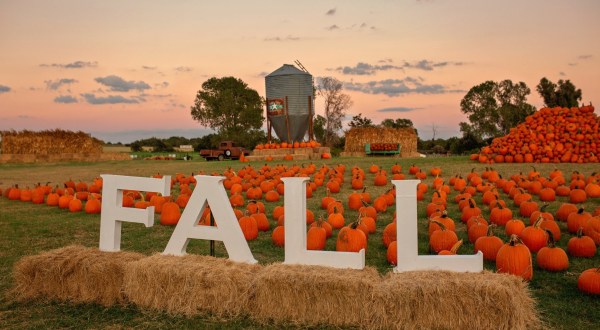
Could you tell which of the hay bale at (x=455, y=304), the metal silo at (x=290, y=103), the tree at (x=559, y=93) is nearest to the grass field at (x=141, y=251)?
the hay bale at (x=455, y=304)

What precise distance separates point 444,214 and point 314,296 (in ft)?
9.44

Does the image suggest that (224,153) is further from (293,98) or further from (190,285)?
(190,285)

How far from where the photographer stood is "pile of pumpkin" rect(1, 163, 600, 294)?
5742 mm

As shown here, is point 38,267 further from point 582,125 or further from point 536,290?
point 582,125

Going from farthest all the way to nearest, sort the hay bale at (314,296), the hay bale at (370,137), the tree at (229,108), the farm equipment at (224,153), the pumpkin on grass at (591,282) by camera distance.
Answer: the tree at (229,108), the farm equipment at (224,153), the hay bale at (370,137), the pumpkin on grass at (591,282), the hay bale at (314,296)

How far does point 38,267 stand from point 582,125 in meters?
18.2

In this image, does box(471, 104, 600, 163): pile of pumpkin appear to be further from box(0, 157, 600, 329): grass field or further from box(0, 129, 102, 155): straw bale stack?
box(0, 129, 102, 155): straw bale stack

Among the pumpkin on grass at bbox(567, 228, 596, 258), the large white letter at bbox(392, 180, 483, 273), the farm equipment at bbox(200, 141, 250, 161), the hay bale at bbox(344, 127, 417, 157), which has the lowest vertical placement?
the pumpkin on grass at bbox(567, 228, 596, 258)

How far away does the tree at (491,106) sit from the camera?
193ft

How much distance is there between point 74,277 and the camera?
5.09 metres

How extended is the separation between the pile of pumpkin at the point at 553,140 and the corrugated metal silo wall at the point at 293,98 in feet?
53.6

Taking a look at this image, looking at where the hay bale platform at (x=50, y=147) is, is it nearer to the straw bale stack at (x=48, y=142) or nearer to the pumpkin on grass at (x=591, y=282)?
the straw bale stack at (x=48, y=142)

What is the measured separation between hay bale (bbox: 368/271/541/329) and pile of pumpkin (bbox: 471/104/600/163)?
46.7ft

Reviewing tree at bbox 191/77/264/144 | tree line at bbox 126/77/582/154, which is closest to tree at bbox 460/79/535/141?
tree line at bbox 126/77/582/154
